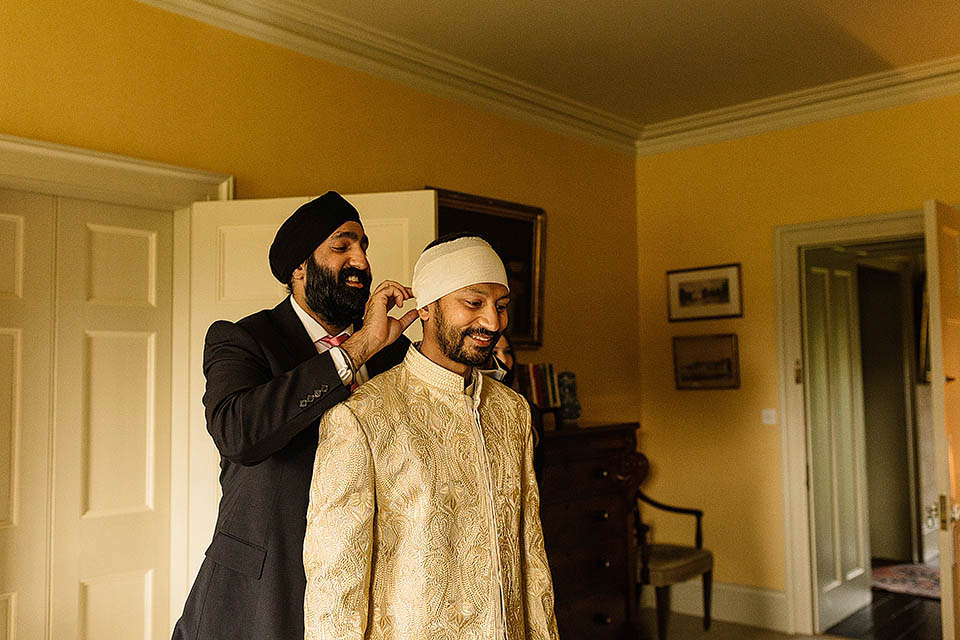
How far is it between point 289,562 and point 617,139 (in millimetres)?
4161

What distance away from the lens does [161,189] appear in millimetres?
3328

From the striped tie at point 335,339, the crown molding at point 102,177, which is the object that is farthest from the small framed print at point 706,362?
the striped tie at point 335,339

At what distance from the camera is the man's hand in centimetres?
Answer: 197

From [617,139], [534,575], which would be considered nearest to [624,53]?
[617,139]

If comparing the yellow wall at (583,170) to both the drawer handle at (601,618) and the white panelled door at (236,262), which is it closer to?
the white panelled door at (236,262)

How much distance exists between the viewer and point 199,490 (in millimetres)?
3297

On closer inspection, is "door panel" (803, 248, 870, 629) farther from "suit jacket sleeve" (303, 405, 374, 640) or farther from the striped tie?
"suit jacket sleeve" (303, 405, 374, 640)

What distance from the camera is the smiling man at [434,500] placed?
173cm

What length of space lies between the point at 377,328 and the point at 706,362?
3842 mm

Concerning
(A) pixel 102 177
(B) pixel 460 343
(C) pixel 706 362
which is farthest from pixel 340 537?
(C) pixel 706 362

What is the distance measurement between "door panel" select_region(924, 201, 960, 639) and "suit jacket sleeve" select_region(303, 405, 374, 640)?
288 centimetres

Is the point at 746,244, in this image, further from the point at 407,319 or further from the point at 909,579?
the point at 407,319

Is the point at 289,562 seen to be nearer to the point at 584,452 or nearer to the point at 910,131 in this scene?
the point at 584,452

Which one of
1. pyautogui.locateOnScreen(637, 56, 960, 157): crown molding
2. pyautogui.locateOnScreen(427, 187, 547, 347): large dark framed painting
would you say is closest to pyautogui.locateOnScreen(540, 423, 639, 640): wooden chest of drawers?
pyautogui.locateOnScreen(427, 187, 547, 347): large dark framed painting
